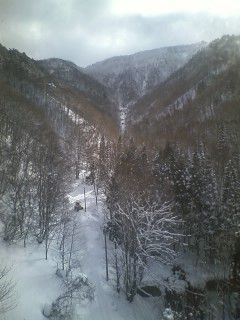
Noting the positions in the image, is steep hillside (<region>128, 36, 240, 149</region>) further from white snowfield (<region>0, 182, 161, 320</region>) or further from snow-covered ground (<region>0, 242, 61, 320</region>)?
snow-covered ground (<region>0, 242, 61, 320</region>)

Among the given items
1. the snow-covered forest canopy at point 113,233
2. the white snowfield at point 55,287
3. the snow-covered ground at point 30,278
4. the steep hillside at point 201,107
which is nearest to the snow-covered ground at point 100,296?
the white snowfield at point 55,287

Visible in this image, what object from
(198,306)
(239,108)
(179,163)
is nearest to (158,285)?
(198,306)

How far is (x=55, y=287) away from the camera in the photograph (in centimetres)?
3891

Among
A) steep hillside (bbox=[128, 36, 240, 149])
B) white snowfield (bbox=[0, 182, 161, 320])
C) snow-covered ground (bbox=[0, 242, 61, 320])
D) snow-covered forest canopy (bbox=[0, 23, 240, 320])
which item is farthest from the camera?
steep hillside (bbox=[128, 36, 240, 149])

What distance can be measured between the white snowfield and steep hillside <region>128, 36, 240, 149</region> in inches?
2741

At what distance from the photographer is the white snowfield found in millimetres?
35250

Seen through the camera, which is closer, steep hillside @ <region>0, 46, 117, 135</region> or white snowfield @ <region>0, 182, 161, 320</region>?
white snowfield @ <region>0, 182, 161, 320</region>

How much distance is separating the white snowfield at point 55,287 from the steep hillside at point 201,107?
228ft

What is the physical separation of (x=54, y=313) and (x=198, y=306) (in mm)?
16521

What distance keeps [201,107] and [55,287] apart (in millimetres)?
123974

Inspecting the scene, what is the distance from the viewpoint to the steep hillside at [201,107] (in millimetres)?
125562

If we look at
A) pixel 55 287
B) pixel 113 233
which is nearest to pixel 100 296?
pixel 55 287

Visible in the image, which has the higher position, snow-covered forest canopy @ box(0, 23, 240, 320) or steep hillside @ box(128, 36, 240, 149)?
steep hillside @ box(128, 36, 240, 149)

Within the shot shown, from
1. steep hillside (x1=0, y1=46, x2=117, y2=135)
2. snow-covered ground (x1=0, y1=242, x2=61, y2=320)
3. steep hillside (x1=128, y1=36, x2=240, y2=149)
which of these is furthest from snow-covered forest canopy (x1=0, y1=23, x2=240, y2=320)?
steep hillside (x1=128, y1=36, x2=240, y2=149)
